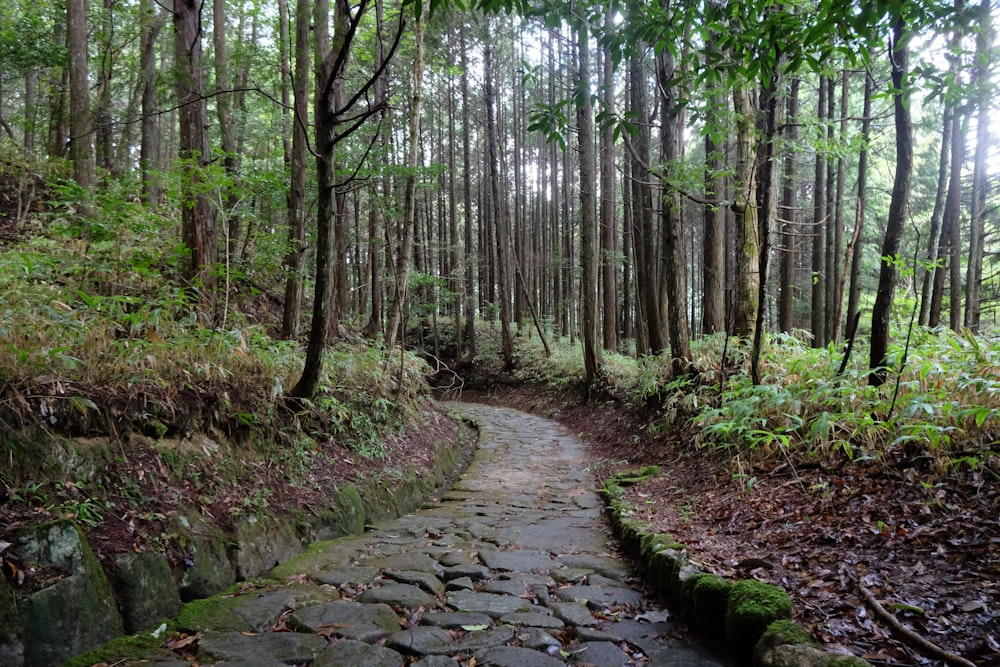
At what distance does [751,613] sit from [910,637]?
0.62 metres

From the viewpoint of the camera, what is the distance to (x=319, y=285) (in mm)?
5031

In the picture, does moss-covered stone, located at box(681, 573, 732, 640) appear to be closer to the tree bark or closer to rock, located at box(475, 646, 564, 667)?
rock, located at box(475, 646, 564, 667)

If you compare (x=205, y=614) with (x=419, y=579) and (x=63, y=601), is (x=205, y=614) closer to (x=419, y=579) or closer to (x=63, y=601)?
(x=63, y=601)

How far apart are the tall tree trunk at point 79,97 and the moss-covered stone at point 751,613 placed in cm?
1066

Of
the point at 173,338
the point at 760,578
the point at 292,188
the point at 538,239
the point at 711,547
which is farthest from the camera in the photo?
the point at 538,239

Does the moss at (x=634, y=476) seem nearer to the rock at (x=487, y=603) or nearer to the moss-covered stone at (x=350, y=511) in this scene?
the moss-covered stone at (x=350, y=511)

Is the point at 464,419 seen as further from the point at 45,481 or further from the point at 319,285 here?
the point at 45,481

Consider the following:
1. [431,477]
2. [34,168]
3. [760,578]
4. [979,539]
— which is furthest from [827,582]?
[34,168]

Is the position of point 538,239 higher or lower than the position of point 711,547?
higher

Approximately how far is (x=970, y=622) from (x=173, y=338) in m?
5.72

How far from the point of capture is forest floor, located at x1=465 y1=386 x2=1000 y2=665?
2.37 m

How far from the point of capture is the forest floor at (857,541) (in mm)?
2365

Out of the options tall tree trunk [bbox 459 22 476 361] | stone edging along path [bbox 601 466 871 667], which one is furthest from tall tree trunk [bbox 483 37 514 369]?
stone edging along path [bbox 601 466 871 667]

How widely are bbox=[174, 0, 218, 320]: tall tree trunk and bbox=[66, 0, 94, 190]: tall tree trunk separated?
362 centimetres
